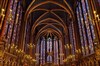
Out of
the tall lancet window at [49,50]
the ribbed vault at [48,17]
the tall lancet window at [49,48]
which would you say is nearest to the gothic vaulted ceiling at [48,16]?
the ribbed vault at [48,17]

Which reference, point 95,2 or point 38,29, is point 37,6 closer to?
point 38,29

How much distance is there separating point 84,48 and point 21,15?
35.6ft

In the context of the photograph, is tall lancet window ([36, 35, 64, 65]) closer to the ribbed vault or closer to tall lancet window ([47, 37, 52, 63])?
tall lancet window ([47, 37, 52, 63])

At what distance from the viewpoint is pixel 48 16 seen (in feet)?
104

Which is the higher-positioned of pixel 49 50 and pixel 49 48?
pixel 49 48

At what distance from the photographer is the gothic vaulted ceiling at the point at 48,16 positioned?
26047 mm

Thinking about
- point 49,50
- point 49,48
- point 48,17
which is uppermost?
point 48,17

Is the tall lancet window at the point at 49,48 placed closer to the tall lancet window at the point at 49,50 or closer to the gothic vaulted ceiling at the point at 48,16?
the tall lancet window at the point at 49,50

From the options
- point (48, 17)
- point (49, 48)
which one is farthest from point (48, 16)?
point (49, 48)

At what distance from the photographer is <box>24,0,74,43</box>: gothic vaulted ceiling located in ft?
85.5

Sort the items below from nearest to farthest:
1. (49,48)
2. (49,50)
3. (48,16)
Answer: (48,16), (49,50), (49,48)

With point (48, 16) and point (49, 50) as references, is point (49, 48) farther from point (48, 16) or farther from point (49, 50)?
point (48, 16)

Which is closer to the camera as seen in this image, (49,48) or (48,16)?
(48,16)

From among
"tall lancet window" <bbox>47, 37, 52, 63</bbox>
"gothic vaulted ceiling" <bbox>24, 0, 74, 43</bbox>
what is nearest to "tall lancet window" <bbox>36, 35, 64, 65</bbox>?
"tall lancet window" <bbox>47, 37, 52, 63</bbox>
